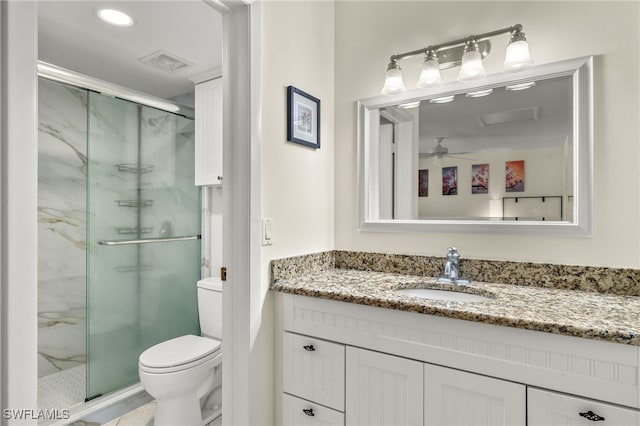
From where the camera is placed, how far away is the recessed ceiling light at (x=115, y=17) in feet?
5.92

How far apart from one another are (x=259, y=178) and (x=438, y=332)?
87cm

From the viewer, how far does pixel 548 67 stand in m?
1.41

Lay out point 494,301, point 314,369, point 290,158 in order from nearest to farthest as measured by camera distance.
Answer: point 494,301, point 314,369, point 290,158

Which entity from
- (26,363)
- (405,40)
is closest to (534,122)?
(405,40)

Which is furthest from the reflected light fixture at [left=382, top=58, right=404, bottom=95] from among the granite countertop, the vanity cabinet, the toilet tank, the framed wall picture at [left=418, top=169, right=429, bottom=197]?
the toilet tank

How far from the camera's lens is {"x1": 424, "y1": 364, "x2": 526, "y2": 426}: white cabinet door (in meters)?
1.02

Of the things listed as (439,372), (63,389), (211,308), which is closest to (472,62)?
(439,372)

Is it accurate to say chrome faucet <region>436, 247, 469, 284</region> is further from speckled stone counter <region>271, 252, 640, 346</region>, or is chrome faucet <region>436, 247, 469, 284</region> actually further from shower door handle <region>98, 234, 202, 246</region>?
shower door handle <region>98, 234, 202, 246</region>

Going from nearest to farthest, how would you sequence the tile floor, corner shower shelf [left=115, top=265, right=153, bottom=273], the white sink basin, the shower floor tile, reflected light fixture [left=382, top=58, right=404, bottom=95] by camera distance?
1. the white sink basin
2. reflected light fixture [left=382, top=58, right=404, bottom=95]
3. the tile floor
4. the shower floor tile
5. corner shower shelf [left=115, top=265, right=153, bottom=273]

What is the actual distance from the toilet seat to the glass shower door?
0.55 metres

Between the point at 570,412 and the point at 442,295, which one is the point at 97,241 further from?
the point at 570,412

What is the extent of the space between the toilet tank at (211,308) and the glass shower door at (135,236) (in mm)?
403

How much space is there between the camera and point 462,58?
1521 mm

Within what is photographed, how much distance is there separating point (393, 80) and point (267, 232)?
0.92 m
